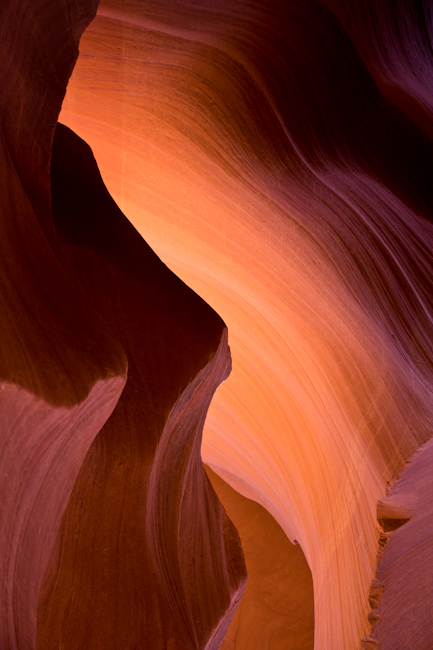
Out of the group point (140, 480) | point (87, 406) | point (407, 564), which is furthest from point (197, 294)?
point (407, 564)

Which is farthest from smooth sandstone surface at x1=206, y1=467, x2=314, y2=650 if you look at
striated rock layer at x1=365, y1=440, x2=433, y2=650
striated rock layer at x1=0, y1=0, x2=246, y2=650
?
striated rock layer at x1=0, y1=0, x2=246, y2=650

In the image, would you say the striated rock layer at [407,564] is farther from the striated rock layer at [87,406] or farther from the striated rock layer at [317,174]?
the striated rock layer at [87,406]

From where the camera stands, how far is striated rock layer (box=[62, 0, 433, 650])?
1.44 metres

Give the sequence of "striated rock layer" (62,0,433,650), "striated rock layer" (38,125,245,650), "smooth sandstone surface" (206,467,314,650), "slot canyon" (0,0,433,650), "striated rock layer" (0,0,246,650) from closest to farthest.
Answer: "striated rock layer" (0,0,246,650) → "slot canyon" (0,0,433,650) → "striated rock layer" (38,125,245,650) → "striated rock layer" (62,0,433,650) → "smooth sandstone surface" (206,467,314,650)

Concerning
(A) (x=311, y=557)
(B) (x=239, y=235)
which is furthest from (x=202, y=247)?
(A) (x=311, y=557)

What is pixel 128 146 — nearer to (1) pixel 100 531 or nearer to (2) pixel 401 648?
(1) pixel 100 531

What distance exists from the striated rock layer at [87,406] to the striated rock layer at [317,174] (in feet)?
0.88

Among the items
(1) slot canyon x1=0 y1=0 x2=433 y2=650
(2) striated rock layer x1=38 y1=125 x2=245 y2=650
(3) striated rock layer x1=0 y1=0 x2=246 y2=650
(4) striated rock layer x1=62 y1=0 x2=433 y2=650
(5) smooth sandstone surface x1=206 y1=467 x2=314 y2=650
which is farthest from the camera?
(5) smooth sandstone surface x1=206 y1=467 x2=314 y2=650

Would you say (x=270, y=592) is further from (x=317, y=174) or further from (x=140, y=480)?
(x=317, y=174)

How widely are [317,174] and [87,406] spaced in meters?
0.99

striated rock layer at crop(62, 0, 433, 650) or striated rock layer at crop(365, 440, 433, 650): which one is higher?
striated rock layer at crop(62, 0, 433, 650)

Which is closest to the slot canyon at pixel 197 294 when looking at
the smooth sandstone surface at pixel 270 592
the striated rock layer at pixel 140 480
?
the striated rock layer at pixel 140 480

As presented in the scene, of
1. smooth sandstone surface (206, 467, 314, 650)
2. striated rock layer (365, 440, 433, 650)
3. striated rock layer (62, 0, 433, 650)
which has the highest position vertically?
striated rock layer (62, 0, 433, 650)

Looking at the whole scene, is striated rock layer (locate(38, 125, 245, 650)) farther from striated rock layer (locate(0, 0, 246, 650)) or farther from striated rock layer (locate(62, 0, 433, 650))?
striated rock layer (locate(62, 0, 433, 650))
